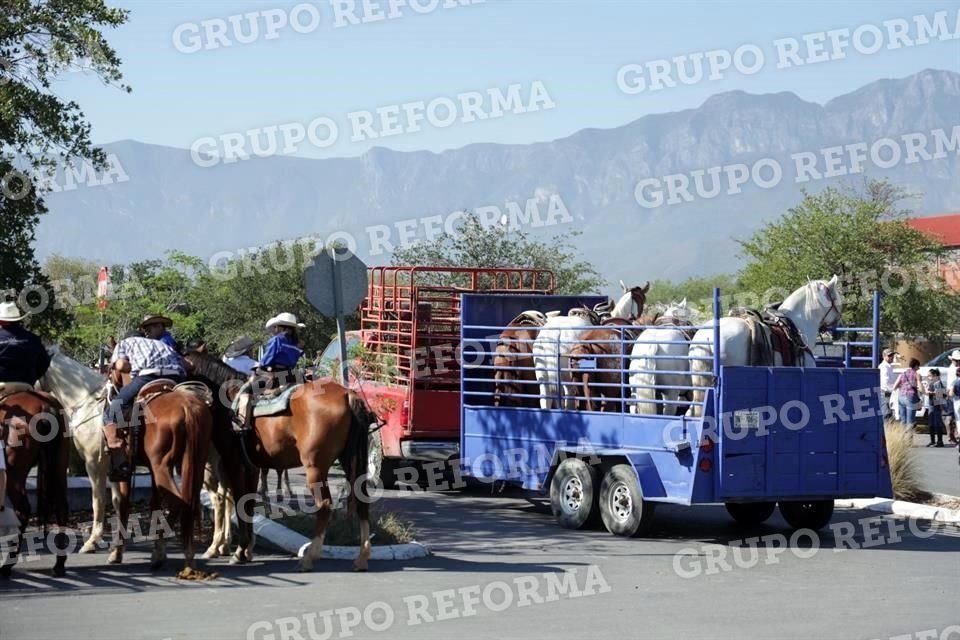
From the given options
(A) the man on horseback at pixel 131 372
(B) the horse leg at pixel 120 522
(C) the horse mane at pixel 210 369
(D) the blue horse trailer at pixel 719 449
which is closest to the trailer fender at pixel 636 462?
(D) the blue horse trailer at pixel 719 449

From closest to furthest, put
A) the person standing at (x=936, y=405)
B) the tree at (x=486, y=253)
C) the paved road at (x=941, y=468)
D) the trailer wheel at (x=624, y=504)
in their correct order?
the trailer wheel at (x=624, y=504), the paved road at (x=941, y=468), the person standing at (x=936, y=405), the tree at (x=486, y=253)

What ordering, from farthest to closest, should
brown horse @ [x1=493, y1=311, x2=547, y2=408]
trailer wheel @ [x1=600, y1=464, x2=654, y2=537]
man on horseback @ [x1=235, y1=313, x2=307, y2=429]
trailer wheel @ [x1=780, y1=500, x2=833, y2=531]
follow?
brown horse @ [x1=493, y1=311, x2=547, y2=408] → trailer wheel @ [x1=780, y1=500, x2=833, y2=531] → trailer wheel @ [x1=600, y1=464, x2=654, y2=537] → man on horseback @ [x1=235, y1=313, x2=307, y2=429]

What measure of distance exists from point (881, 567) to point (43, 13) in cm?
1123

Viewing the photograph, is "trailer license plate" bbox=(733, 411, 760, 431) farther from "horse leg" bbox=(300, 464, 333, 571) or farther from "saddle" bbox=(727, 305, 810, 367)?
"horse leg" bbox=(300, 464, 333, 571)

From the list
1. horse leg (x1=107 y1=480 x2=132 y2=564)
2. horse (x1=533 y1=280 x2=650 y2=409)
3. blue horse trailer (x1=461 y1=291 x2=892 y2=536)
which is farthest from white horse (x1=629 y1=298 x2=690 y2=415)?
horse leg (x1=107 y1=480 x2=132 y2=564)

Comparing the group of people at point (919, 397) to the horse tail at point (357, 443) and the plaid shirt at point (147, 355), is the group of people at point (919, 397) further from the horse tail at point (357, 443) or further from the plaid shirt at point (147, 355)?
the plaid shirt at point (147, 355)

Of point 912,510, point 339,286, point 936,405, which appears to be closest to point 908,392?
point 936,405

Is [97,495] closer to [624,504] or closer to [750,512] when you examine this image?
[624,504]

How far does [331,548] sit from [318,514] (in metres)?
0.85

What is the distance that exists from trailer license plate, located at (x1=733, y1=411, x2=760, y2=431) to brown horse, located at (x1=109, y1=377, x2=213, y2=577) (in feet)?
17.9

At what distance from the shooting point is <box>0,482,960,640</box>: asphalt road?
31.7ft

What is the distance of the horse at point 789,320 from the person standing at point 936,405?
48.1ft

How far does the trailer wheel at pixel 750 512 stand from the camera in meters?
16.2

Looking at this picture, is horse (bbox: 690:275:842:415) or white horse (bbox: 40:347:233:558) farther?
horse (bbox: 690:275:842:415)
